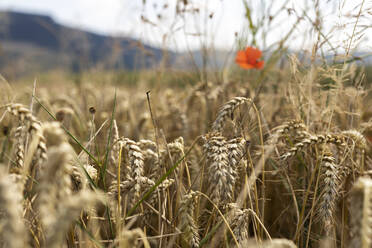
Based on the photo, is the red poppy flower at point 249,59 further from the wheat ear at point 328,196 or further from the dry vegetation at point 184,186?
the wheat ear at point 328,196

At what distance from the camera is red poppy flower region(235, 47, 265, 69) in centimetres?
163

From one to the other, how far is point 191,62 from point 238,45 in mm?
363

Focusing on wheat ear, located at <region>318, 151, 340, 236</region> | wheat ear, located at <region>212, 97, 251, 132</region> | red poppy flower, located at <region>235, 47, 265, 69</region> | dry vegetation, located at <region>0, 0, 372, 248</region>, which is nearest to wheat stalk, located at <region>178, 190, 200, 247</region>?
dry vegetation, located at <region>0, 0, 372, 248</region>

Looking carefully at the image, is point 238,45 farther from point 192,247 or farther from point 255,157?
point 192,247

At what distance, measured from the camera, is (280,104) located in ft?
6.50

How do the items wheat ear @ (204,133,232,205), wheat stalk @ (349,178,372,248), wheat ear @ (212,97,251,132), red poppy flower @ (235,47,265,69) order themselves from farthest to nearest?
red poppy flower @ (235,47,265,69), wheat ear @ (212,97,251,132), wheat ear @ (204,133,232,205), wheat stalk @ (349,178,372,248)

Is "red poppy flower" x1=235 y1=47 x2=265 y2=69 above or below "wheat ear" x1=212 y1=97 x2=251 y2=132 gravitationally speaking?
above

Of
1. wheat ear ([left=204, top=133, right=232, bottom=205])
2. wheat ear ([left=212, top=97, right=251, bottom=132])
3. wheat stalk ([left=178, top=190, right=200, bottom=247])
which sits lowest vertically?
wheat stalk ([left=178, top=190, right=200, bottom=247])

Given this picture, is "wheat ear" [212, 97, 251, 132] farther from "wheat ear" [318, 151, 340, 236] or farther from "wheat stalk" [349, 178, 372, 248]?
"wheat stalk" [349, 178, 372, 248]

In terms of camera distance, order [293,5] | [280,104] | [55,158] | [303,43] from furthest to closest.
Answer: [280,104], [303,43], [293,5], [55,158]

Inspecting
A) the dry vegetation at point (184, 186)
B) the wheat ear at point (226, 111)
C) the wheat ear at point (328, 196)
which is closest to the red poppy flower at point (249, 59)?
the dry vegetation at point (184, 186)

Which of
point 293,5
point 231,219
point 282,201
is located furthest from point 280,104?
point 231,219

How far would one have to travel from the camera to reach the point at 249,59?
166 cm

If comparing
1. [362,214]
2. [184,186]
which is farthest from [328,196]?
[184,186]
